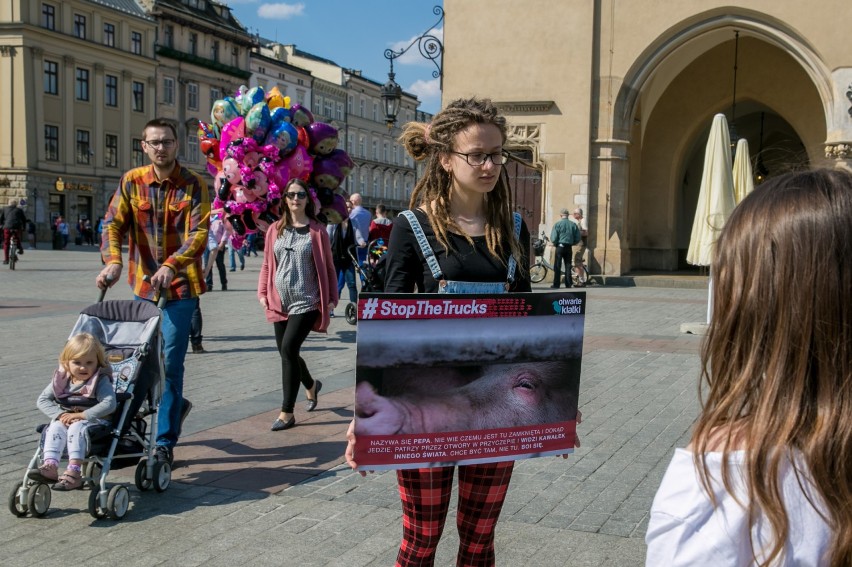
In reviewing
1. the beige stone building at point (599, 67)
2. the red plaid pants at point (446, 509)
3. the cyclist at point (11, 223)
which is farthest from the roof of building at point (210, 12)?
the red plaid pants at point (446, 509)

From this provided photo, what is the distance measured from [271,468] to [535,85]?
17122mm

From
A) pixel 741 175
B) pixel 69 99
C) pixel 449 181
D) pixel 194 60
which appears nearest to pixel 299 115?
pixel 449 181

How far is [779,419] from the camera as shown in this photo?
4.27ft

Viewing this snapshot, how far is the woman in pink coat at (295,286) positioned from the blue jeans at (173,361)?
1.21 meters

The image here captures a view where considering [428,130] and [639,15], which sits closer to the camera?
[428,130]

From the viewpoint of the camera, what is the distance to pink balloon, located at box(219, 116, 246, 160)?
873cm

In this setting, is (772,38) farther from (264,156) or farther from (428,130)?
(428,130)

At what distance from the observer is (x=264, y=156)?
28.0 ft

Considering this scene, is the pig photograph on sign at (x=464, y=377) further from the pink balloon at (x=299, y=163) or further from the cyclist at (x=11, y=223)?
the cyclist at (x=11, y=223)

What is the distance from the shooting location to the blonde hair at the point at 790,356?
1276 millimetres

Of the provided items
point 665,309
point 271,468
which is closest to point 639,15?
point 665,309

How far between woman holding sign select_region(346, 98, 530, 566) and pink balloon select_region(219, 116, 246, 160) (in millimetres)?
5861

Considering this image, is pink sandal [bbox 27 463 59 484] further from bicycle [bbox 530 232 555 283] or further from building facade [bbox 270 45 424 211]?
building facade [bbox 270 45 424 211]

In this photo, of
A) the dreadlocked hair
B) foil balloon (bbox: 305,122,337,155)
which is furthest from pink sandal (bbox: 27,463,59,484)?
foil balloon (bbox: 305,122,337,155)
